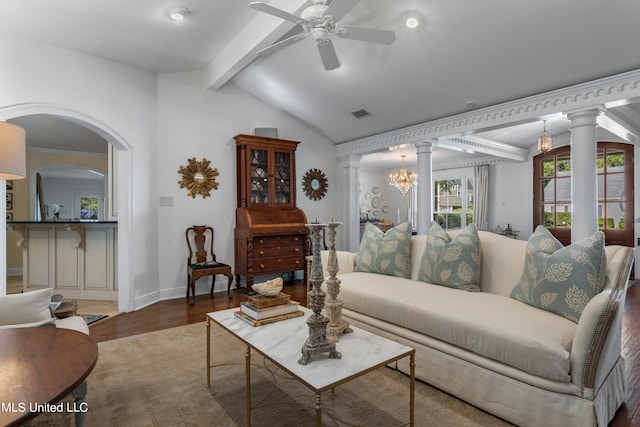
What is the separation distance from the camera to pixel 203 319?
140 inches

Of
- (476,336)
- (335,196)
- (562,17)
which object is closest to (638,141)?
(562,17)

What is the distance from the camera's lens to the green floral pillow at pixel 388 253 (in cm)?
305

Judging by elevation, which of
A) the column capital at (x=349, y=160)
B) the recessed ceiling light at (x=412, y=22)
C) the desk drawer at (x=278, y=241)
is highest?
the recessed ceiling light at (x=412, y=22)

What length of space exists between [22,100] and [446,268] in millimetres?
3951

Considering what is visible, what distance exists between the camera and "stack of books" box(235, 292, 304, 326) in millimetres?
2018

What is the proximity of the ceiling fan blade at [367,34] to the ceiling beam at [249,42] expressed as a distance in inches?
18.0

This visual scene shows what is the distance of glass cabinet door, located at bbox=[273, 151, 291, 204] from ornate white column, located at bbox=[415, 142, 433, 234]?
1.91 m

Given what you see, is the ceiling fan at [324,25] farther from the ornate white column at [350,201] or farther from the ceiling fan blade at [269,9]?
the ornate white column at [350,201]

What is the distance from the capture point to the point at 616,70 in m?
3.10

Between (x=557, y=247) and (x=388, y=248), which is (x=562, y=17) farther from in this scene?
(x=388, y=248)

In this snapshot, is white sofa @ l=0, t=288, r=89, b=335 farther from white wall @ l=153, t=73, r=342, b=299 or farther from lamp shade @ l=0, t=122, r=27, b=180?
white wall @ l=153, t=73, r=342, b=299

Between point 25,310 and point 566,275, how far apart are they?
2.83m

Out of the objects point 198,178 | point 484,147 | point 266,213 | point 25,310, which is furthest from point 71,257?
point 484,147

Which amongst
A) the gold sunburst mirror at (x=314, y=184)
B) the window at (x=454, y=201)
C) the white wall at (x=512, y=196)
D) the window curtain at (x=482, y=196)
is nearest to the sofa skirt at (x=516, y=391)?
the gold sunburst mirror at (x=314, y=184)
